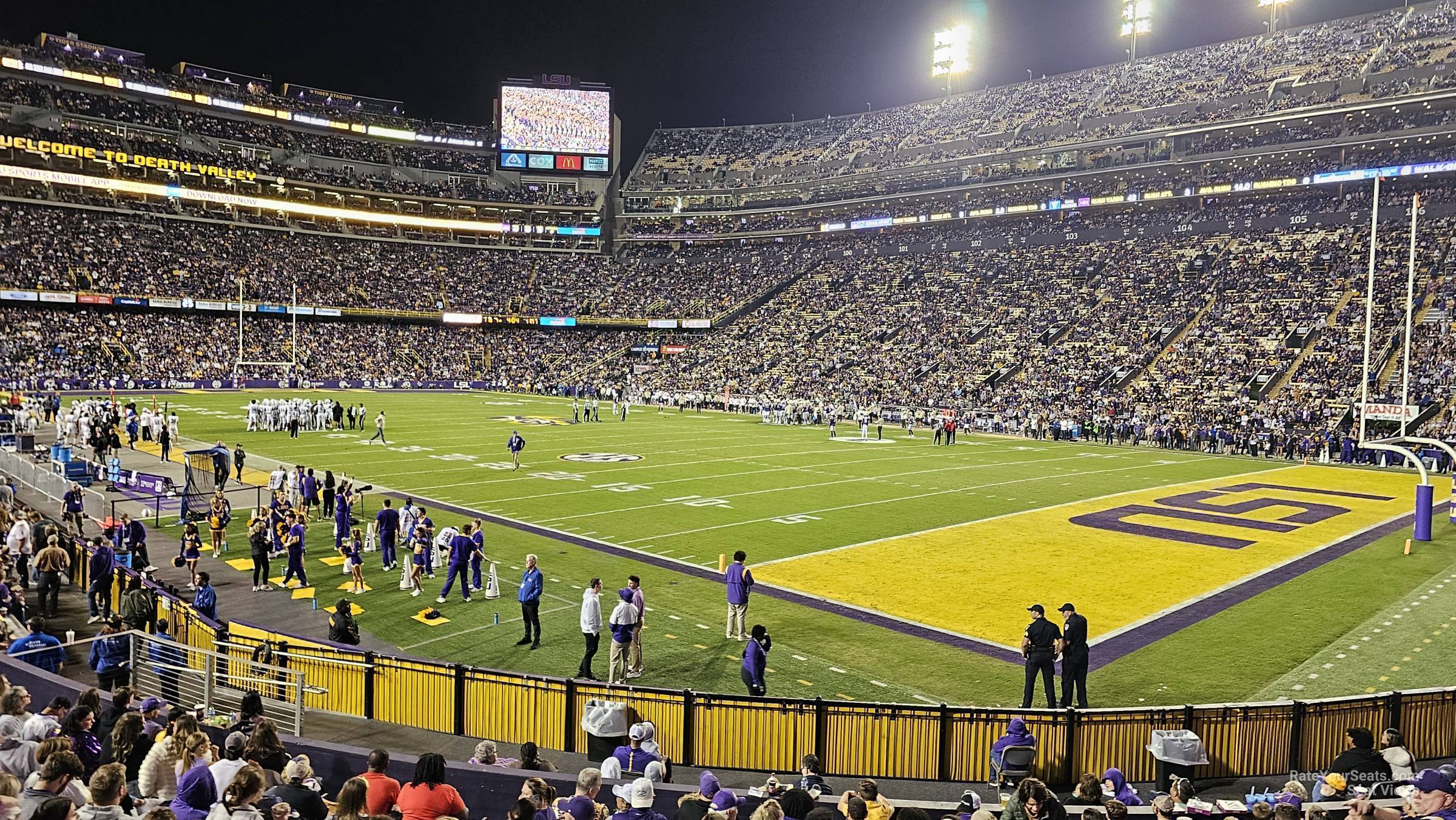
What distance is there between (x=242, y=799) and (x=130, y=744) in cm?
205

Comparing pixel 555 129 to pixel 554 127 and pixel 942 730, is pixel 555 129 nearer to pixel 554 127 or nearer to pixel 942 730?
pixel 554 127

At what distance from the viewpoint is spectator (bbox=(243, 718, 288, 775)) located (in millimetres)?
6078

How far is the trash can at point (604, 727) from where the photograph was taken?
7719mm

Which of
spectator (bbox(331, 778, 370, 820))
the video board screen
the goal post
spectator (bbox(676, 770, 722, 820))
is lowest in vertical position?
spectator (bbox(676, 770, 722, 820))

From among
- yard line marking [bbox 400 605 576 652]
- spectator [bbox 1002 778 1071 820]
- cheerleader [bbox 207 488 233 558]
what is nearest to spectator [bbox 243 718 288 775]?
spectator [bbox 1002 778 1071 820]

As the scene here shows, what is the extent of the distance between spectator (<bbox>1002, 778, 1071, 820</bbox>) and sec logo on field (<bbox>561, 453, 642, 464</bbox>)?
25646 millimetres

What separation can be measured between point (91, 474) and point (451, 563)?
16.4 meters

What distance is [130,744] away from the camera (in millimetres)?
6289

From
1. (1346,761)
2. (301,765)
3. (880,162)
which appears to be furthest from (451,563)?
(880,162)

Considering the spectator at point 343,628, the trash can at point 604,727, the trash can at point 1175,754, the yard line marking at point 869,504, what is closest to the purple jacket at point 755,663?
the trash can at point 604,727

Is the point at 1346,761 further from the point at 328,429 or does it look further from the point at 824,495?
the point at 328,429

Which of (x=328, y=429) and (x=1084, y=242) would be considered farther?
(x=1084, y=242)

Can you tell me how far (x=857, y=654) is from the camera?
11727 millimetres

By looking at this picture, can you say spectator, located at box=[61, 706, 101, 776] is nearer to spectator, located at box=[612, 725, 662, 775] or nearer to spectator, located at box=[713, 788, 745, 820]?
spectator, located at box=[612, 725, 662, 775]
